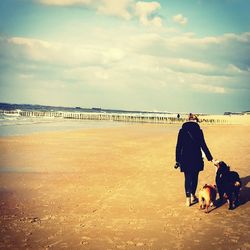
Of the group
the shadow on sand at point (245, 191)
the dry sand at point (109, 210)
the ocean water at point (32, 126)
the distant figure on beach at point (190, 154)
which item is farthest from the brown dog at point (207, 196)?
the ocean water at point (32, 126)

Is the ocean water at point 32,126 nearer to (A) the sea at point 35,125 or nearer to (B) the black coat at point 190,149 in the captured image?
(A) the sea at point 35,125

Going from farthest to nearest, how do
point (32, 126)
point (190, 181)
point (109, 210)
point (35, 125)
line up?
point (35, 125), point (32, 126), point (190, 181), point (109, 210)

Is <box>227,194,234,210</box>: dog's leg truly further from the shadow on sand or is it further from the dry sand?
the shadow on sand

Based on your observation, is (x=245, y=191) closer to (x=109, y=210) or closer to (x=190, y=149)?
(x=190, y=149)

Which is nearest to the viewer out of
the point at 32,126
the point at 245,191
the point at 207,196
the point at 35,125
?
the point at 207,196

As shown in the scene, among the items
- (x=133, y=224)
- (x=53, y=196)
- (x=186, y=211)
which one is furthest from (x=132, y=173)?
(x=133, y=224)

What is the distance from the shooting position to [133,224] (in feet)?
20.9

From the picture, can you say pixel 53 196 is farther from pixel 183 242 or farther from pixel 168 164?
pixel 168 164

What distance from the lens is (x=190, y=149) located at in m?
7.56

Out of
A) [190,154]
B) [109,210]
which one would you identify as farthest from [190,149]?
[109,210]

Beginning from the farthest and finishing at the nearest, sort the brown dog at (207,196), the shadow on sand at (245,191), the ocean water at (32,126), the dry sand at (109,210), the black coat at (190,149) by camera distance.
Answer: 1. the ocean water at (32,126)
2. the shadow on sand at (245,191)
3. the black coat at (190,149)
4. the brown dog at (207,196)
5. the dry sand at (109,210)

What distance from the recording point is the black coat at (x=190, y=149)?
752 centimetres

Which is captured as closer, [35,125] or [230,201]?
[230,201]

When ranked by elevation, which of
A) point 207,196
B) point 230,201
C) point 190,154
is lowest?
point 230,201
